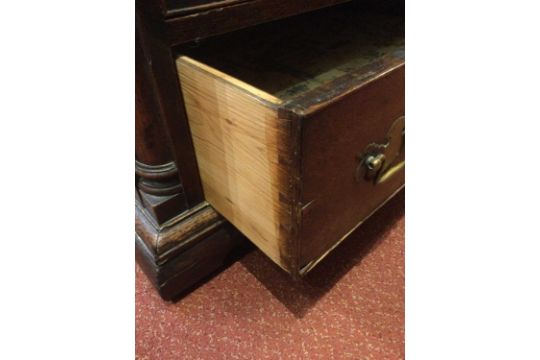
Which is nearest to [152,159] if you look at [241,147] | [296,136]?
[241,147]

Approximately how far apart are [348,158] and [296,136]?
0.44 feet

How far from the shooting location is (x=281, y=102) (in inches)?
16.2

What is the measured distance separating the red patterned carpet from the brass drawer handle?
0.21m

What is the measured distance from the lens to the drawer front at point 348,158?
0.45m

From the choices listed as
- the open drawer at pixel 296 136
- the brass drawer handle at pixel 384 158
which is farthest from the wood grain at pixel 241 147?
the brass drawer handle at pixel 384 158

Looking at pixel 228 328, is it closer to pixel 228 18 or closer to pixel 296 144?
pixel 296 144

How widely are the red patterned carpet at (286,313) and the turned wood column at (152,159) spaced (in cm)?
17

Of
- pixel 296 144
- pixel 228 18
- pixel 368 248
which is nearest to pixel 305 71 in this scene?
pixel 228 18

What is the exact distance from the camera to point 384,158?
0.58m

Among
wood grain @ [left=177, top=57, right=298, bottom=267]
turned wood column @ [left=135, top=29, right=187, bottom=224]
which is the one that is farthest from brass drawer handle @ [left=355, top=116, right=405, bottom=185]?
turned wood column @ [left=135, top=29, right=187, bottom=224]

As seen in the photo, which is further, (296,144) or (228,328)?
(228,328)

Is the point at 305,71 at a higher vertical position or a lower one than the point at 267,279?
higher

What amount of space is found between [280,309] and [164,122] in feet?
1.23

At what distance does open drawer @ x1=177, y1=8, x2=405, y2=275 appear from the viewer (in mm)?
432
